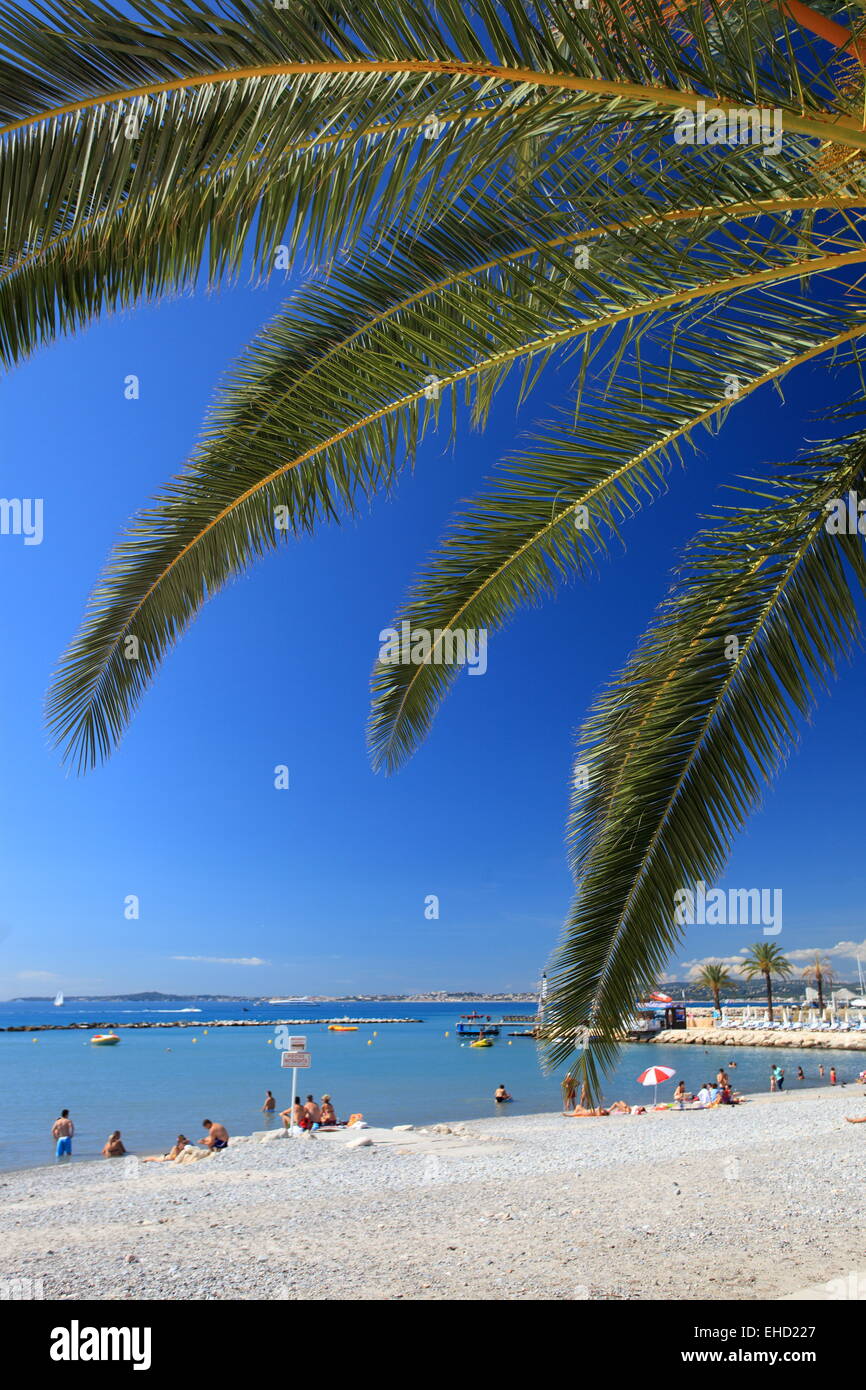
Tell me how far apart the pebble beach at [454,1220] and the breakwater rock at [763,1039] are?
4413cm

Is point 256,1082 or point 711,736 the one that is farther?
point 256,1082

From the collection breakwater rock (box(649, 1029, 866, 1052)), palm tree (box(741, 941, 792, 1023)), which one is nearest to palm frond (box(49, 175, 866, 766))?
breakwater rock (box(649, 1029, 866, 1052))

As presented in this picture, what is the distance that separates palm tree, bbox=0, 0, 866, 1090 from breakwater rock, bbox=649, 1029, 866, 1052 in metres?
63.0

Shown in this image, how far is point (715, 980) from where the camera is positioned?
7719 centimetres

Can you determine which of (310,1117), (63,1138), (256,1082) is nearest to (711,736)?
(310,1117)

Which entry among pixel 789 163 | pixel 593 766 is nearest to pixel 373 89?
pixel 789 163

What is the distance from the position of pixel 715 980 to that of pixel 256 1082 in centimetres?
4486

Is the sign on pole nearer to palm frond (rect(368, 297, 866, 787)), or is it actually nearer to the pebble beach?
the pebble beach

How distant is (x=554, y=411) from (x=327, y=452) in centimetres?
124

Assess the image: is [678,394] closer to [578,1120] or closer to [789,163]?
[789,163]

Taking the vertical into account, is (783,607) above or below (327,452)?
below

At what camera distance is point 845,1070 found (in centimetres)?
4650

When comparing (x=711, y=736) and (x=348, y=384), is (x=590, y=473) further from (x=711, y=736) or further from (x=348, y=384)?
(x=711, y=736)
